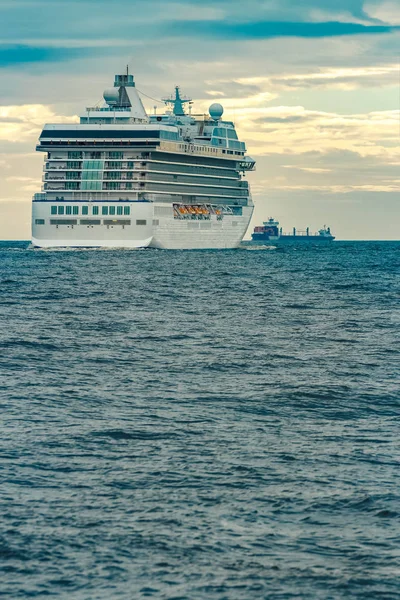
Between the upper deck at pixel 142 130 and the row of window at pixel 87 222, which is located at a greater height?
the upper deck at pixel 142 130

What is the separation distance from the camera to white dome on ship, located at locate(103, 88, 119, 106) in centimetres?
14562

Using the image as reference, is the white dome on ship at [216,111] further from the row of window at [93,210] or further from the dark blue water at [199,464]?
the dark blue water at [199,464]

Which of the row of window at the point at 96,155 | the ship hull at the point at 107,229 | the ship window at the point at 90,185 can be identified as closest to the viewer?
the ship hull at the point at 107,229

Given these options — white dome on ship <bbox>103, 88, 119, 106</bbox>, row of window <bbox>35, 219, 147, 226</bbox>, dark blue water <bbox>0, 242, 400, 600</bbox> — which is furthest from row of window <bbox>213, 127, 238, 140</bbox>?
dark blue water <bbox>0, 242, 400, 600</bbox>

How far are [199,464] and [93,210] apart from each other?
110 m

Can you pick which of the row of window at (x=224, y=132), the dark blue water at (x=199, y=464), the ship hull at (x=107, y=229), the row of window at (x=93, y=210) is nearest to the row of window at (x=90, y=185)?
the ship hull at (x=107, y=229)

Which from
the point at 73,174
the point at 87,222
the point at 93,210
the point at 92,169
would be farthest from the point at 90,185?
the point at 87,222

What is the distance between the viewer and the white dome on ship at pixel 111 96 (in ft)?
478

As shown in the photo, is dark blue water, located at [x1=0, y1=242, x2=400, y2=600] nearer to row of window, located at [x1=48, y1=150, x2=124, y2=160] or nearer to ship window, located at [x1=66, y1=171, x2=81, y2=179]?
ship window, located at [x1=66, y1=171, x2=81, y2=179]

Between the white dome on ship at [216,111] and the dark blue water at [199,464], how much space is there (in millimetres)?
126238

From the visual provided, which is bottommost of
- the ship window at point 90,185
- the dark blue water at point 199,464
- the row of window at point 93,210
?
the dark blue water at point 199,464

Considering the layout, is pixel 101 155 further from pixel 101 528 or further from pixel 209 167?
pixel 101 528

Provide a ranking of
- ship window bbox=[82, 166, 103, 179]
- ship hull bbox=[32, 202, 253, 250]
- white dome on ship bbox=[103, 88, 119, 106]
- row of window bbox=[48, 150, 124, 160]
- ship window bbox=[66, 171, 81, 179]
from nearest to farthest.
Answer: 1. ship hull bbox=[32, 202, 253, 250]
2. ship window bbox=[82, 166, 103, 179]
3. ship window bbox=[66, 171, 81, 179]
4. row of window bbox=[48, 150, 124, 160]
5. white dome on ship bbox=[103, 88, 119, 106]

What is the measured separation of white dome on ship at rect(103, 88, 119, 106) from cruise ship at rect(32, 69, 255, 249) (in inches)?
5.6
